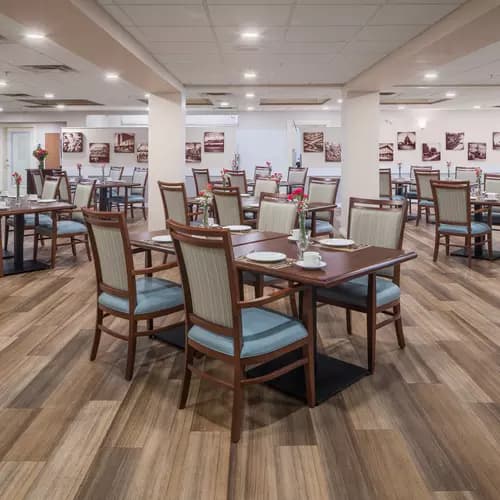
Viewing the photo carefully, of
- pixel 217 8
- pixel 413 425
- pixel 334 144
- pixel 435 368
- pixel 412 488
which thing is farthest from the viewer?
pixel 334 144

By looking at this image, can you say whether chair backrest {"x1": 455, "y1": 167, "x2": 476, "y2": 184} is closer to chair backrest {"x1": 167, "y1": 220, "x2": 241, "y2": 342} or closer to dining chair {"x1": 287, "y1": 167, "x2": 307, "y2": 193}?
dining chair {"x1": 287, "y1": 167, "x2": 307, "y2": 193}

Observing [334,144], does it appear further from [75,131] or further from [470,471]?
[470,471]

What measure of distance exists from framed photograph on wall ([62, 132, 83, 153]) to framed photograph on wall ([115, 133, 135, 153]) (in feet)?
3.13

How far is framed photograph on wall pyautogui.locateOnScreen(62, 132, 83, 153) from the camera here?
13023 mm

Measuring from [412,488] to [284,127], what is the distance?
12.4 metres

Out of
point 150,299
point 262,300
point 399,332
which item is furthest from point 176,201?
point 262,300

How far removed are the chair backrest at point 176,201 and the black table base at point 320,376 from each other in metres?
2.76

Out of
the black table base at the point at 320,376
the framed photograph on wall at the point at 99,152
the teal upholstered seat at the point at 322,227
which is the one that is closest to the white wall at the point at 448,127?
the framed photograph on wall at the point at 99,152

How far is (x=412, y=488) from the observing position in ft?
6.27

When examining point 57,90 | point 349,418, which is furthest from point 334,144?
point 349,418

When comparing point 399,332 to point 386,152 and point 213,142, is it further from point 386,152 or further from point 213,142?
point 386,152

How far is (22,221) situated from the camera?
5590mm

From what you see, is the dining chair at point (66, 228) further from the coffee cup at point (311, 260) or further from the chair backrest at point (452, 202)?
the chair backrest at point (452, 202)

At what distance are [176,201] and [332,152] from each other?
22.9 feet
